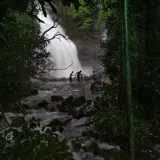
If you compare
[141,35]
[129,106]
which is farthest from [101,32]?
[129,106]

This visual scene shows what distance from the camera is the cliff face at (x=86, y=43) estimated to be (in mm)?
18500

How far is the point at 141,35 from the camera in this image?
16.3 ft

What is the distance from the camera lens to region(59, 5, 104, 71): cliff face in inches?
728

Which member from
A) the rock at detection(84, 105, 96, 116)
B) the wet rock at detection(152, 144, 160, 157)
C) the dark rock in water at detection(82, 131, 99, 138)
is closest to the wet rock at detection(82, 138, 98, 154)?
the dark rock in water at detection(82, 131, 99, 138)

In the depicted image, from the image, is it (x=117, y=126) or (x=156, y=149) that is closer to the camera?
(x=156, y=149)

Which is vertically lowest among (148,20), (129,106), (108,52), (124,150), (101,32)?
(124,150)

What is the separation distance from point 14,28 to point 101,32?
64.1ft

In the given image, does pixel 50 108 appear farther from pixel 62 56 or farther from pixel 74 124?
pixel 62 56

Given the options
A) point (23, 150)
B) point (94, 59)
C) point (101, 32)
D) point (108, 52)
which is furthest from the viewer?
point (101, 32)

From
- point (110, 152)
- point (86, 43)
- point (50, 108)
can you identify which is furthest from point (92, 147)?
point (86, 43)

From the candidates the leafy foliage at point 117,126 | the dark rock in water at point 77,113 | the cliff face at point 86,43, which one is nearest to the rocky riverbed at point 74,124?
the dark rock in water at point 77,113

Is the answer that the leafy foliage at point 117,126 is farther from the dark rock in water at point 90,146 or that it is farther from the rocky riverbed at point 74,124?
the dark rock in water at point 90,146

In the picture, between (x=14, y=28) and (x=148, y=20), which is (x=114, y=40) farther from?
(x=14, y=28)

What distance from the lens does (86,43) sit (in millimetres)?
19766
